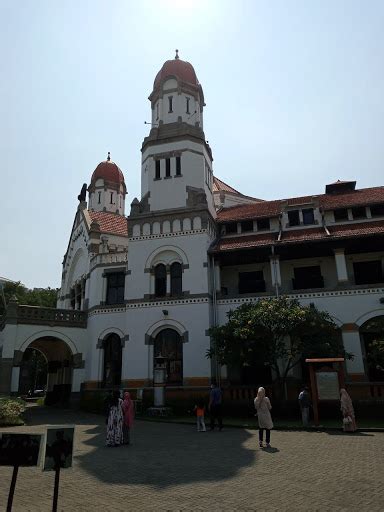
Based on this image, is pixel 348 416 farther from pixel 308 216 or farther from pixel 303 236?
pixel 308 216

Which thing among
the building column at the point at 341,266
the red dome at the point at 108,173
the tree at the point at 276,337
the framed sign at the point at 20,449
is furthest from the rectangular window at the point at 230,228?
the framed sign at the point at 20,449

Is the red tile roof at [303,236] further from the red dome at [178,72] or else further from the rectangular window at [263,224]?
the red dome at [178,72]

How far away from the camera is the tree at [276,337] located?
811 inches

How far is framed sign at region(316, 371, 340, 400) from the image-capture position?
57.3 ft

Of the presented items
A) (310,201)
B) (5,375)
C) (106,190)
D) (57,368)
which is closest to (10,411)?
(5,375)

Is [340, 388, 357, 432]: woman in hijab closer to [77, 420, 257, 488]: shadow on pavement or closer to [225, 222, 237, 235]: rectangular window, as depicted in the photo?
[77, 420, 257, 488]: shadow on pavement

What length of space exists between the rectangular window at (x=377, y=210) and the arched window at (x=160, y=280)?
537 inches

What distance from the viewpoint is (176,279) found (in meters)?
27.2

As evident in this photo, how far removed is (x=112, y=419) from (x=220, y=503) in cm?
710

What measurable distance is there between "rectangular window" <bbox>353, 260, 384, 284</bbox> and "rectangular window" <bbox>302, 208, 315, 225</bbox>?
13.2ft

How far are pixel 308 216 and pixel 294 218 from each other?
907mm

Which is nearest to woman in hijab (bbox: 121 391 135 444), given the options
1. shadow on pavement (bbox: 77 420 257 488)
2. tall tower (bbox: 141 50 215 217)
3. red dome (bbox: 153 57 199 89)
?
shadow on pavement (bbox: 77 420 257 488)

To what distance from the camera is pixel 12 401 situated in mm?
20281

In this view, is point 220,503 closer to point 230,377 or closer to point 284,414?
point 284,414
